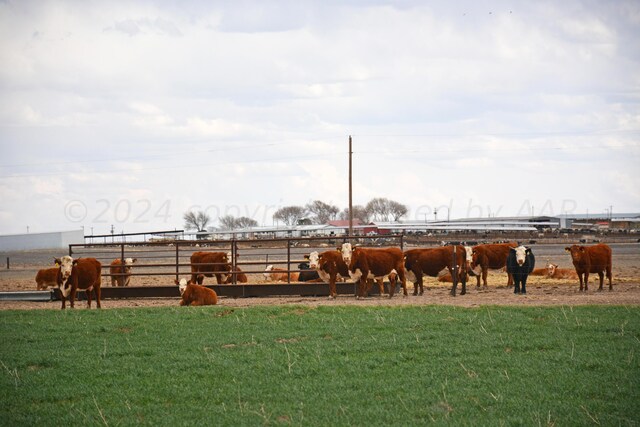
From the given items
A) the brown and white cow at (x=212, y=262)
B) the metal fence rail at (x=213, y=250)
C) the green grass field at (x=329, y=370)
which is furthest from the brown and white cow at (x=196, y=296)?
the brown and white cow at (x=212, y=262)

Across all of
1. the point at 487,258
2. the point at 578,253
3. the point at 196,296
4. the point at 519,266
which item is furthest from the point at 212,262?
the point at 578,253

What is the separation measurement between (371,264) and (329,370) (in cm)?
1290

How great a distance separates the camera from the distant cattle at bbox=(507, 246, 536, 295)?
22156 millimetres

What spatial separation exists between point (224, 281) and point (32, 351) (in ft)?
48.3

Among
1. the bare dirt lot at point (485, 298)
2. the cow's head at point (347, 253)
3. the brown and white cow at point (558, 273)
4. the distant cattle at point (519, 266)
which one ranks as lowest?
the bare dirt lot at point (485, 298)

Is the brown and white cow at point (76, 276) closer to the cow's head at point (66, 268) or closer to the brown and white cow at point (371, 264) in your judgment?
the cow's head at point (66, 268)

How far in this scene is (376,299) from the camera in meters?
21.7

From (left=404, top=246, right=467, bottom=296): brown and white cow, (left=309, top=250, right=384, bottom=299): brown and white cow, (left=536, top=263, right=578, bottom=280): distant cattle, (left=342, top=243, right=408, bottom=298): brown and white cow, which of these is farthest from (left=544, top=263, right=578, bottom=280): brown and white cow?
(left=309, top=250, right=384, bottom=299): brown and white cow

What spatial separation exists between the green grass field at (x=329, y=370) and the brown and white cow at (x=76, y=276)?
4975 millimetres

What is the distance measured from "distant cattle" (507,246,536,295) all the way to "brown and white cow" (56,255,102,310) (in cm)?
1133

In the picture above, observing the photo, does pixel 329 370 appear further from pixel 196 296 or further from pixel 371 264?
pixel 371 264

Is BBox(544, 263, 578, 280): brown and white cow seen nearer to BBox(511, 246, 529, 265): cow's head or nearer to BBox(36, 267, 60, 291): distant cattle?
BBox(511, 246, 529, 265): cow's head

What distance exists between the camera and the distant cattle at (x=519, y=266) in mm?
22156

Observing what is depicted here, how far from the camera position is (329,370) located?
32.2ft
